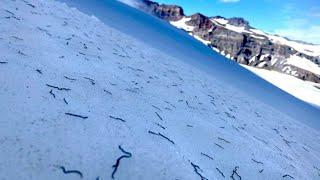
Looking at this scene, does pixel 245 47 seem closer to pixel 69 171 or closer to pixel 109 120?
pixel 109 120

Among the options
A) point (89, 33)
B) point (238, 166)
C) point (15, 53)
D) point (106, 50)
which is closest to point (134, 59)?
point (106, 50)

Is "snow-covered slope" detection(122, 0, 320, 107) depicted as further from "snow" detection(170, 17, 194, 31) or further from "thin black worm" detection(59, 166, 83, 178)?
"thin black worm" detection(59, 166, 83, 178)

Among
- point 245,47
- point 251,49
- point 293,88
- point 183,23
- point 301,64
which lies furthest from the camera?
point 183,23

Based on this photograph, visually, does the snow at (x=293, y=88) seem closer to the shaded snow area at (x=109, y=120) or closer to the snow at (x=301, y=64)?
the shaded snow area at (x=109, y=120)

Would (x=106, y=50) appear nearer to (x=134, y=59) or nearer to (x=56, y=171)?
(x=134, y=59)

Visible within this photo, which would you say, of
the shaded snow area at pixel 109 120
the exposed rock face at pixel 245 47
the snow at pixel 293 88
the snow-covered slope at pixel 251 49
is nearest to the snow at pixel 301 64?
the snow-covered slope at pixel 251 49

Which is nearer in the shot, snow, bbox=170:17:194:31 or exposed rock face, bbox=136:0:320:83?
exposed rock face, bbox=136:0:320:83

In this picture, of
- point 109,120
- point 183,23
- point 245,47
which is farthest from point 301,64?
point 109,120

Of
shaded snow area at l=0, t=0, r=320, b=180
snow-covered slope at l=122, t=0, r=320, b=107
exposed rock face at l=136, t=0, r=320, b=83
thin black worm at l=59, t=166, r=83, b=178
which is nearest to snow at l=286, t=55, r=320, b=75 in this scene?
snow-covered slope at l=122, t=0, r=320, b=107
